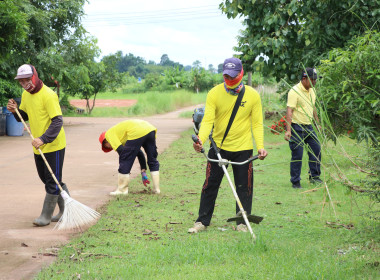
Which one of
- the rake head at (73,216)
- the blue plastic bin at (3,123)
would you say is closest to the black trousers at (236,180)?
the rake head at (73,216)

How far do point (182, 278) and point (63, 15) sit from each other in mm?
21809

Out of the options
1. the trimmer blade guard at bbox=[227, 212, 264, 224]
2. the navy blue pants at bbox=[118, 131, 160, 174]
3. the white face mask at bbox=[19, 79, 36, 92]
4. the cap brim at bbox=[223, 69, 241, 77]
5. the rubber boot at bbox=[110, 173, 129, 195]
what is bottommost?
the rubber boot at bbox=[110, 173, 129, 195]

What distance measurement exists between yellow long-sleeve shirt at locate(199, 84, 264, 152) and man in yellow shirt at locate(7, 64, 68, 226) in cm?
187

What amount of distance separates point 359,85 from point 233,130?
1471 millimetres

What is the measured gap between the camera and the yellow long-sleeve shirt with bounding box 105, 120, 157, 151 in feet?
28.2

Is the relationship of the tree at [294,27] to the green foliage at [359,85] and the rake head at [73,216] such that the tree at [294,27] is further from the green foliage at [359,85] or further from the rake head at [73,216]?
the rake head at [73,216]

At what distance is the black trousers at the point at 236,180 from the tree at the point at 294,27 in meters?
5.15

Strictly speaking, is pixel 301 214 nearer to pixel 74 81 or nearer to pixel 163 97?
pixel 74 81

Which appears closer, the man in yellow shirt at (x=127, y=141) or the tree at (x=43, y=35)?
the man in yellow shirt at (x=127, y=141)

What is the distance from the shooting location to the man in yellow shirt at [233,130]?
617cm

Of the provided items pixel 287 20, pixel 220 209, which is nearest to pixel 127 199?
pixel 220 209

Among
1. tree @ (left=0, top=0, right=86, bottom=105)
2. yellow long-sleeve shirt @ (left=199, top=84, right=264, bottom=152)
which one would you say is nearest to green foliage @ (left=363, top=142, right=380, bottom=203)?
yellow long-sleeve shirt @ (left=199, top=84, right=264, bottom=152)

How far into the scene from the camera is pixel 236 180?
6.42 m

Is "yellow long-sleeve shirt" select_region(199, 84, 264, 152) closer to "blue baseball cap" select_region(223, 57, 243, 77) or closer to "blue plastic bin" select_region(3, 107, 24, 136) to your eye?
"blue baseball cap" select_region(223, 57, 243, 77)
